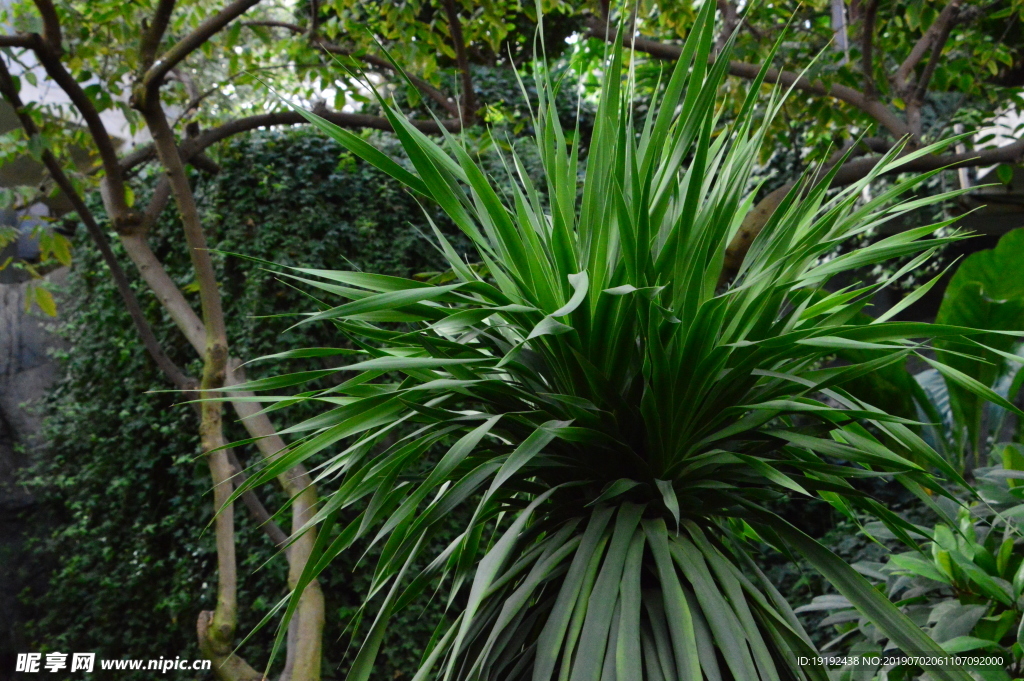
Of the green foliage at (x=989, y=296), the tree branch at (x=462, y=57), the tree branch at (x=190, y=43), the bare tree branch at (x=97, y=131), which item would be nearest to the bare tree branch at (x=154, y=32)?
the tree branch at (x=190, y=43)

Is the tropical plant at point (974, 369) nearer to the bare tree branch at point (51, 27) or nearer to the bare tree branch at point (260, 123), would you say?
the bare tree branch at point (260, 123)

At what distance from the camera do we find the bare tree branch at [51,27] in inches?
84.7

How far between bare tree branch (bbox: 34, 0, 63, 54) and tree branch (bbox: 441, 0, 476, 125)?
1217mm

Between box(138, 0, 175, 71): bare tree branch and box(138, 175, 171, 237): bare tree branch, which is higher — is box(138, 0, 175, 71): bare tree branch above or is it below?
above

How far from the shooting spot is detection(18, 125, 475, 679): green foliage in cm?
357

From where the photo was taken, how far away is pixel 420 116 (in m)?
4.71

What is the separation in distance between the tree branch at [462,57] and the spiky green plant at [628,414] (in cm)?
170

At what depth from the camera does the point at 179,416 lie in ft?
12.0

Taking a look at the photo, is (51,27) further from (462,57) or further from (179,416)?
(179,416)

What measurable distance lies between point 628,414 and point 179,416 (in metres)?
3.17

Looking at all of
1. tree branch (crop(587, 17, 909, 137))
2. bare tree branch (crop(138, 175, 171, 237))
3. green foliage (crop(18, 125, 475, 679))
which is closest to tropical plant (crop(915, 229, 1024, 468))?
tree branch (crop(587, 17, 909, 137))

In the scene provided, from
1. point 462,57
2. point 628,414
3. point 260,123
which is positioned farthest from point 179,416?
point 628,414

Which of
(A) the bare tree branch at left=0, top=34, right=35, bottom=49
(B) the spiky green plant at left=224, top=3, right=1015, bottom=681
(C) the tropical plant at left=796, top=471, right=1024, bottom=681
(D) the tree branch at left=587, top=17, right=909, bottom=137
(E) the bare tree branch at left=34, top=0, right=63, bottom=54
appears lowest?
(C) the tropical plant at left=796, top=471, right=1024, bottom=681

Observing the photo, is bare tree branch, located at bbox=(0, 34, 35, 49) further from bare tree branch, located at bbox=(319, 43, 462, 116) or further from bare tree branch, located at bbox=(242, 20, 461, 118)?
bare tree branch, located at bbox=(319, 43, 462, 116)
